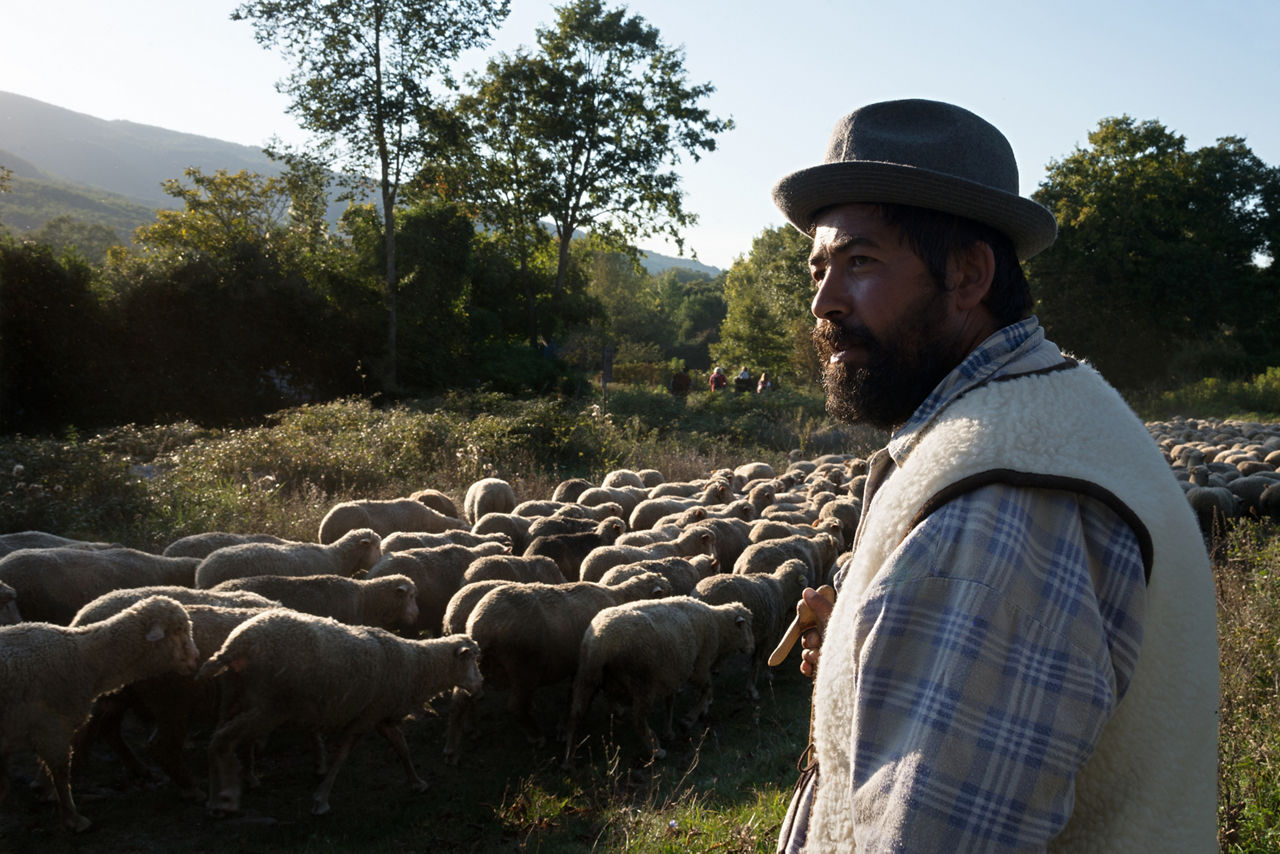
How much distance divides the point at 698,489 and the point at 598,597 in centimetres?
782

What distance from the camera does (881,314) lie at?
1840mm

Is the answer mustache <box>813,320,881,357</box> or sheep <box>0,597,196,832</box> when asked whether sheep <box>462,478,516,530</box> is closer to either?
sheep <box>0,597,196,832</box>

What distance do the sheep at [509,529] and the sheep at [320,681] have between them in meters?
4.28

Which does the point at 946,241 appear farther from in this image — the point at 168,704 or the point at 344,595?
the point at 344,595

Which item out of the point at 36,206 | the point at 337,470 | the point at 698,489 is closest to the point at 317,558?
the point at 337,470

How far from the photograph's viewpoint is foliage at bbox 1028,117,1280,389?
42.4 metres

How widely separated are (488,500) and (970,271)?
466 inches

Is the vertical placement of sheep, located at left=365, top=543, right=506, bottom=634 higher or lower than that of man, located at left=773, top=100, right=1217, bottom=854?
lower

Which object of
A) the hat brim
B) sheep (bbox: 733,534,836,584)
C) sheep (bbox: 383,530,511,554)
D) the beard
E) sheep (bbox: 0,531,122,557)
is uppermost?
the hat brim

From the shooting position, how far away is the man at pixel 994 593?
4.06 feet

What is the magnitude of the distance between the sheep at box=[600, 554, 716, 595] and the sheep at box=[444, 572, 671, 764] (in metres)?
1.10

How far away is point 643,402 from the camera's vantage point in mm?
29359

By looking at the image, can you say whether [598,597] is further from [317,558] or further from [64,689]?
[64,689]

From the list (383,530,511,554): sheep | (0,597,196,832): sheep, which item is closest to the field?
(0,597,196,832): sheep
